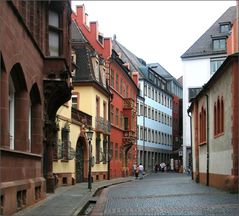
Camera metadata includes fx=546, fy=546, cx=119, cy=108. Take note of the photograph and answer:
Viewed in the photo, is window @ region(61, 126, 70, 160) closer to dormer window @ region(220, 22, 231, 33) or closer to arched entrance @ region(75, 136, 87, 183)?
arched entrance @ region(75, 136, 87, 183)

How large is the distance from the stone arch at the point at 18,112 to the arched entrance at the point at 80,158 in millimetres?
19465

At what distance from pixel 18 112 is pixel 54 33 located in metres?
6.61

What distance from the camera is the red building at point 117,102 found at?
49.2 meters

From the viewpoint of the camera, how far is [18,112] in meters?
17.3

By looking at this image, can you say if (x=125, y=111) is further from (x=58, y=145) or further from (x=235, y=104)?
(x=235, y=104)

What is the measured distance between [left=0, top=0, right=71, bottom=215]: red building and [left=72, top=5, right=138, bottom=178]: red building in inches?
984

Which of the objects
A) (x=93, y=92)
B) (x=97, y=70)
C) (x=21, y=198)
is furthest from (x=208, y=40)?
(x=21, y=198)

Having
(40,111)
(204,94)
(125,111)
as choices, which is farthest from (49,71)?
(125,111)

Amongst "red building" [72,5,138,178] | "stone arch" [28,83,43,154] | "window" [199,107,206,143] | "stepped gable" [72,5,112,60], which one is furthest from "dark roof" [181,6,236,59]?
"stone arch" [28,83,43,154]

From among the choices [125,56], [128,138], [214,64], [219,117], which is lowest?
[128,138]

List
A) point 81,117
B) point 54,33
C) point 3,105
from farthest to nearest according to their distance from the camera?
point 81,117
point 54,33
point 3,105

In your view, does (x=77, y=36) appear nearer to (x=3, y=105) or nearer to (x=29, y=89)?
(x=29, y=89)

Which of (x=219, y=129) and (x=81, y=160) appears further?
(x=81, y=160)

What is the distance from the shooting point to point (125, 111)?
5928 centimetres
